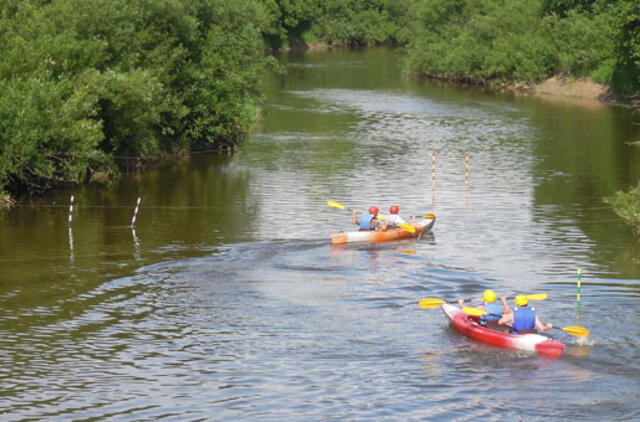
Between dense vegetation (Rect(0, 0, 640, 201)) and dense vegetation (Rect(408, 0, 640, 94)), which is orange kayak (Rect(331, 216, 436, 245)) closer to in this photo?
dense vegetation (Rect(0, 0, 640, 201))

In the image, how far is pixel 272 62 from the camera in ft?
182

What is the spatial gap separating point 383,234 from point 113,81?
14856mm

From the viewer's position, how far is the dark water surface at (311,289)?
68.0ft

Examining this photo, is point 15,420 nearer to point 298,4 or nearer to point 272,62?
point 272,62

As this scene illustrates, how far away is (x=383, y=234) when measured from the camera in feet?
111

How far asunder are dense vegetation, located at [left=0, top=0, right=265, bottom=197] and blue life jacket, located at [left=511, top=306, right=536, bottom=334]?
2095 cm

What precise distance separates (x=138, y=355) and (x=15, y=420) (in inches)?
158

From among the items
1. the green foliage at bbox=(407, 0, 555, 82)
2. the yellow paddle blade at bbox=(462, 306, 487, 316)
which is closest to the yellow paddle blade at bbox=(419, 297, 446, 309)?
the yellow paddle blade at bbox=(462, 306, 487, 316)

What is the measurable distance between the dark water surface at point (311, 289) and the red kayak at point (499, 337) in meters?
0.27

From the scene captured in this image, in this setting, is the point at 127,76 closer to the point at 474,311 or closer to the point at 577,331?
the point at 474,311

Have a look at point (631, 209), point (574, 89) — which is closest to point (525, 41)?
point (574, 89)

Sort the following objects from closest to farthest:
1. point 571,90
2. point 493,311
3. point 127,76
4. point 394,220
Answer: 1. point 493,311
2. point 394,220
3. point 127,76
4. point 571,90

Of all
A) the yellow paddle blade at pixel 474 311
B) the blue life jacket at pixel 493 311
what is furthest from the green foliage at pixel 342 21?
the yellow paddle blade at pixel 474 311

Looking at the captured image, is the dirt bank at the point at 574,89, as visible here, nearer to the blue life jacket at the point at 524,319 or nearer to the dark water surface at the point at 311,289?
the dark water surface at the point at 311,289
